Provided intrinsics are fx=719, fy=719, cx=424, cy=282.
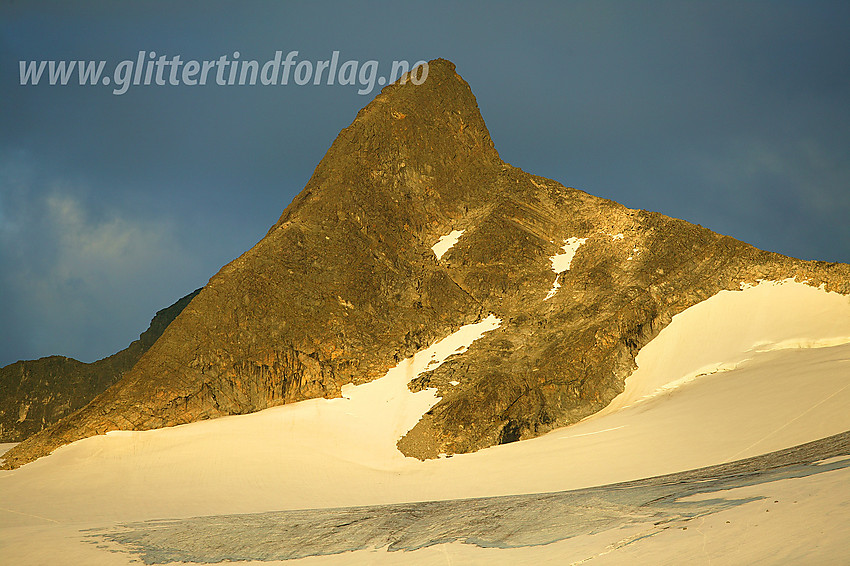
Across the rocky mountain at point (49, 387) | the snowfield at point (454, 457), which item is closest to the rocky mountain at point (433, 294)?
the snowfield at point (454, 457)

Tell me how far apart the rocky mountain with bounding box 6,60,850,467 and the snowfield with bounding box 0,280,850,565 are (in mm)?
1027

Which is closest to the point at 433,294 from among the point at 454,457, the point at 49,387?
the point at 454,457

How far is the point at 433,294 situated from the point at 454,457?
12.7 metres

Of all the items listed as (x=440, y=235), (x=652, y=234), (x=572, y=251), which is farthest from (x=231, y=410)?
(x=652, y=234)

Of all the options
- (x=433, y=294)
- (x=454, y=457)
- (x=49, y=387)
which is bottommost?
(x=454, y=457)

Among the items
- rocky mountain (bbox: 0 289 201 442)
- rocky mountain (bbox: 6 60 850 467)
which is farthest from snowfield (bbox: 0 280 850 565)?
rocky mountain (bbox: 0 289 201 442)

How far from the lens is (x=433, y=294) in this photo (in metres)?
38.7

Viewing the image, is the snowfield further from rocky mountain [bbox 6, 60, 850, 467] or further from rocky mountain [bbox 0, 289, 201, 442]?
rocky mountain [bbox 0, 289, 201, 442]

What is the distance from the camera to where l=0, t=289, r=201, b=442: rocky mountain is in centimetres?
4697

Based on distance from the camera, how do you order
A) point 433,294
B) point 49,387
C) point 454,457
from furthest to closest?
point 49,387, point 433,294, point 454,457

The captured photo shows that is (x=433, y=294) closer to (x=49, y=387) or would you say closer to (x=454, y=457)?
(x=454, y=457)

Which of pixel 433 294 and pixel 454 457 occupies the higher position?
pixel 433 294

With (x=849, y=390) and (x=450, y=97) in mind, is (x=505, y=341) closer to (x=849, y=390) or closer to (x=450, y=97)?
(x=849, y=390)

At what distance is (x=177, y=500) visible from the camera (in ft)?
79.0
